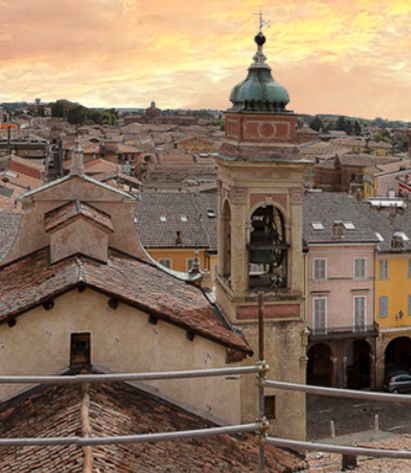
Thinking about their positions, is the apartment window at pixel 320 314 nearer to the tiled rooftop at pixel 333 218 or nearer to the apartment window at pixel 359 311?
the apartment window at pixel 359 311

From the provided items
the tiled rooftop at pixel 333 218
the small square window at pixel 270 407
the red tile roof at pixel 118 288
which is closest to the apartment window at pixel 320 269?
the tiled rooftop at pixel 333 218

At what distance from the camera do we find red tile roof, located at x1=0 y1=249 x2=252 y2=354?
42.1 ft

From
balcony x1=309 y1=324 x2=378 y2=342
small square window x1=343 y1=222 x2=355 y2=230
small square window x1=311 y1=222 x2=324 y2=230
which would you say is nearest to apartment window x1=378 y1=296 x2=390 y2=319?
balcony x1=309 y1=324 x2=378 y2=342

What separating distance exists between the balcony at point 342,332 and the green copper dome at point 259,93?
23.2 metres

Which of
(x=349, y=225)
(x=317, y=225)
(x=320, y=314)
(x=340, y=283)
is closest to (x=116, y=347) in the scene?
(x=320, y=314)

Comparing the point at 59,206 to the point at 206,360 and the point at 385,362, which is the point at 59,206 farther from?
the point at 385,362

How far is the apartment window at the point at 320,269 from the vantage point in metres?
36.2

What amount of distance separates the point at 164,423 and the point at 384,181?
67.5 metres

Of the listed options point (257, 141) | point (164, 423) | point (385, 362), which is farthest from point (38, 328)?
point (385, 362)

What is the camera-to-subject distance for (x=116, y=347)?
42.9 feet

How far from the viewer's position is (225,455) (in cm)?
1170

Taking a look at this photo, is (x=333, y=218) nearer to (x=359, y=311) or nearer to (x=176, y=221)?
(x=359, y=311)

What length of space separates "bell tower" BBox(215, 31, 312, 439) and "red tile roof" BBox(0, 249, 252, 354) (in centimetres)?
97

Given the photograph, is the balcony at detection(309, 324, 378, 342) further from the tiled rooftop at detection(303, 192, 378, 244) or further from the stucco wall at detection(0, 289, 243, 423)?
the stucco wall at detection(0, 289, 243, 423)
